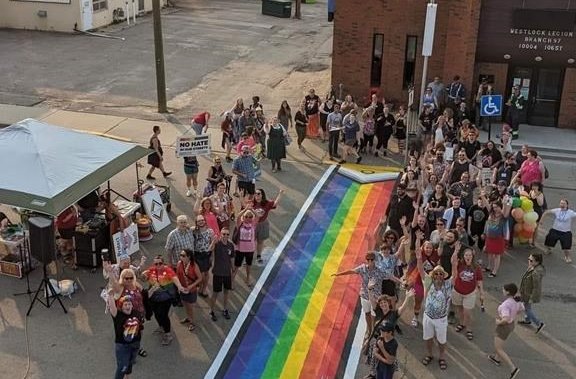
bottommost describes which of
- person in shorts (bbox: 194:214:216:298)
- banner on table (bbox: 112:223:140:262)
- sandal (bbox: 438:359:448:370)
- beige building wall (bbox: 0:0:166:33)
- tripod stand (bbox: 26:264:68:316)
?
sandal (bbox: 438:359:448:370)

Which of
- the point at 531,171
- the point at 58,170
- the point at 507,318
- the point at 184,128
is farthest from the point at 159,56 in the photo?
the point at 507,318

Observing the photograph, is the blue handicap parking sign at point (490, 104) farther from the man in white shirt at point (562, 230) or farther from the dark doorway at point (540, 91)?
the man in white shirt at point (562, 230)

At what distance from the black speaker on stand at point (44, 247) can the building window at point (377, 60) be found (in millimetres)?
13701

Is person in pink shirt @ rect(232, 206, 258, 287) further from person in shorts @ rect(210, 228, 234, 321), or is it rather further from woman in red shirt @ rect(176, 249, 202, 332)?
woman in red shirt @ rect(176, 249, 202, 332)

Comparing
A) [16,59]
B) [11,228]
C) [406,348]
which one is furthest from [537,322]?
[16,59]

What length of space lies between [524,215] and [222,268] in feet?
20.2

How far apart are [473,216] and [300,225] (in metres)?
3.55

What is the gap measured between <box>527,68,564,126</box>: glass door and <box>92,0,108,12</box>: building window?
21188mm

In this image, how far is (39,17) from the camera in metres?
32.5

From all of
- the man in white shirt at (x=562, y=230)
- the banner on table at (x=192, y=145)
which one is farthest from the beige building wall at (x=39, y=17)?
the man in white shirt at (x=562, y=230)

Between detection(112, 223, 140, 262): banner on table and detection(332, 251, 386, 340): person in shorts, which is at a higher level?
detection(332, 251, 386, 340): person in shorts

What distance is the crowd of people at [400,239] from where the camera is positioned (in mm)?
9648

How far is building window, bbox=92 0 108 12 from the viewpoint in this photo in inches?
1314

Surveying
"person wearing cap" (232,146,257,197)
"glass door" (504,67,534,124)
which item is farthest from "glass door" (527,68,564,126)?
"person wearing cap" (232,146,257,197)
